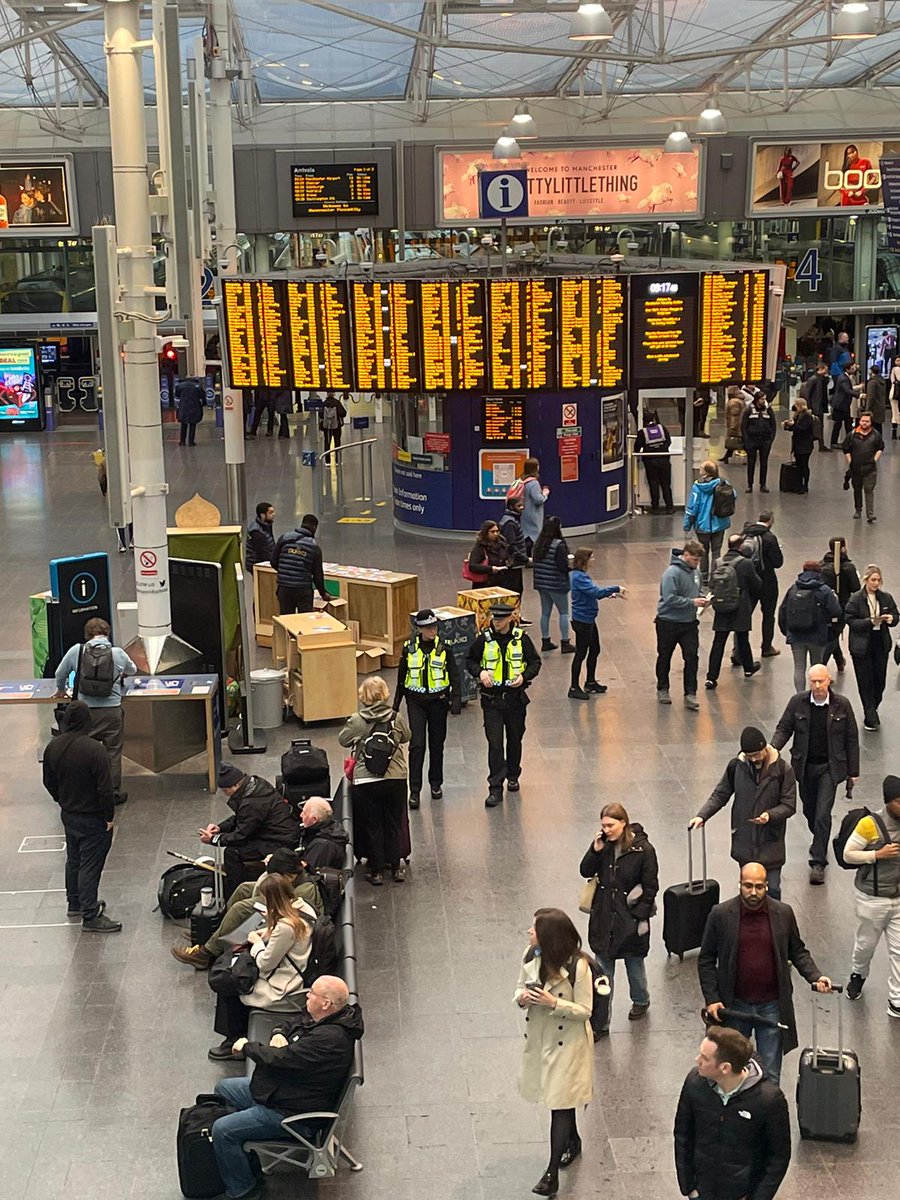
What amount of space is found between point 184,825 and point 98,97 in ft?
97.8

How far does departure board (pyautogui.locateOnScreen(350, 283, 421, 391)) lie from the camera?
18797mm

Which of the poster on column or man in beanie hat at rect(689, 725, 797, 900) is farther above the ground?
the poster on column

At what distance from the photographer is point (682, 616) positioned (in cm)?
1452

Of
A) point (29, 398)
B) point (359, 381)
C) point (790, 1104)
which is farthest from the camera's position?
point (29, 398)

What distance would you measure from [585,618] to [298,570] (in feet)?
10.3

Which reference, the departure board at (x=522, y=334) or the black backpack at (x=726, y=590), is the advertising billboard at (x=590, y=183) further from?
the black backpack at (x=726, y=590)

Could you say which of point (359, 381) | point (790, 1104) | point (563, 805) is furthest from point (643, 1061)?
point (359, 381)

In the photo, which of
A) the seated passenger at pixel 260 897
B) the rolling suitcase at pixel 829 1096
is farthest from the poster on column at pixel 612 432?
the rolling suitcase at pixel 829 1096

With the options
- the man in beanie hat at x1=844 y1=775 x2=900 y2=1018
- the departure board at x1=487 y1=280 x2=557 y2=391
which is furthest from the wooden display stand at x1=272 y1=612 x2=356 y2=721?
the man in beanie hat at x1=844 y1=775 x2=900 y2=1018

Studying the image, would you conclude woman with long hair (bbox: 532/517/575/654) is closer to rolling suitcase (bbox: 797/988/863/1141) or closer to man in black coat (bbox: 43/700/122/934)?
man in black coat (bbox: 43/700/122/934)

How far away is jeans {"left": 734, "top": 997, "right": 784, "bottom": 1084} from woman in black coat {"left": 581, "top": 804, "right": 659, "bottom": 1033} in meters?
0.87

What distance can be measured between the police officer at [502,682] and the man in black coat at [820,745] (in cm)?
221

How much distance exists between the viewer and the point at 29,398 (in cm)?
3681

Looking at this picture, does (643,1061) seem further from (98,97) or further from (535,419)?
(98,97)
